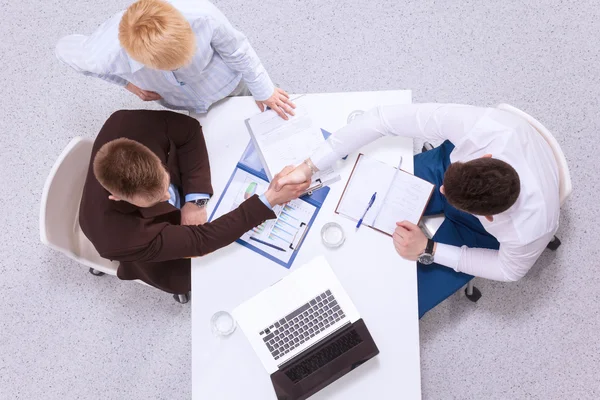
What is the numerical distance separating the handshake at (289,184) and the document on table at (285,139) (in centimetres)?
4

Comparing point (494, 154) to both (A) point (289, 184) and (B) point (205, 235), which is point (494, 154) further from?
(B) point (205, 235)

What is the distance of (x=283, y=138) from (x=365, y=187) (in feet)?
1.00

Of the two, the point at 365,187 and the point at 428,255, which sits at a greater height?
the point at 365,187

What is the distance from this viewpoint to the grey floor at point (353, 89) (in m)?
2.08

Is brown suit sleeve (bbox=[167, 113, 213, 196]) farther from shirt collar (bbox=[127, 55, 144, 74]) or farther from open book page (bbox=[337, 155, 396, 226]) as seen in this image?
open book page (bbox=[337, 155, 396, 226])

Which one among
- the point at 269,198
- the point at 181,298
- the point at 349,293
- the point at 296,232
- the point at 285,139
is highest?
the point at 285,139

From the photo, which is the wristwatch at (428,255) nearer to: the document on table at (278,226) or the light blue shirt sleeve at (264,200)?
the document on table at (278,226)

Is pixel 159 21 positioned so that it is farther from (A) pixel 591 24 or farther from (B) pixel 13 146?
(A) pixel 591 24

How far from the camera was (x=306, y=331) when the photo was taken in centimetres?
145

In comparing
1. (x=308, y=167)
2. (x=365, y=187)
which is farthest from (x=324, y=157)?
(x=365, y=187)

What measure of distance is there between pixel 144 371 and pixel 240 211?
111 cm

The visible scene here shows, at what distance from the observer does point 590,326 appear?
2.06m

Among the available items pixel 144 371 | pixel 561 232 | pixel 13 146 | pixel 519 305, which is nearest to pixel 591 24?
pixel 561 232

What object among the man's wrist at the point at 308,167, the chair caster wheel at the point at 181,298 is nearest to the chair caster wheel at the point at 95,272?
the chair caster wheel at the point at 181,298
